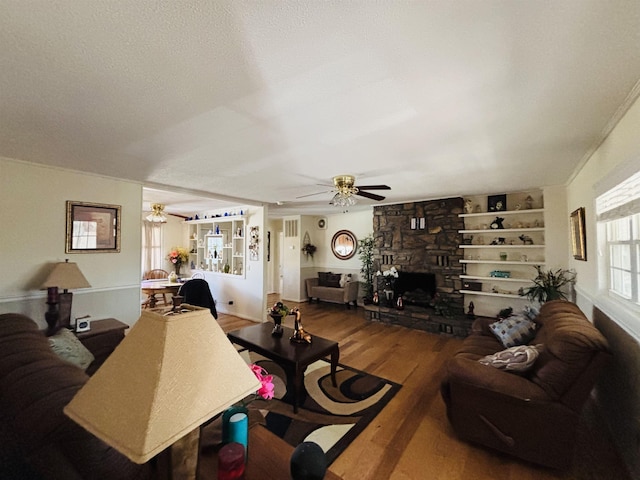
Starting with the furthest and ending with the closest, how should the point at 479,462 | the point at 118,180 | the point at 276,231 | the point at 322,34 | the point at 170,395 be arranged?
1. the point at 276,231
2. the point at 118,180
3. the point at 479,462
4. the point at 322,34
5. the point at 170,395

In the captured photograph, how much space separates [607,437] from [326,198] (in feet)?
13.9

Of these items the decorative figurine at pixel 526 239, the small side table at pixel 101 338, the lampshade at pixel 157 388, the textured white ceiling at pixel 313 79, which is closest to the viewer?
the lampshade at pixel 157 388

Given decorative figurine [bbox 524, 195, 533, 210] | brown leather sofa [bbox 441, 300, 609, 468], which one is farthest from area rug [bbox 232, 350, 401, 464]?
decorative figurine [bbox 524, 195, 533, 210]

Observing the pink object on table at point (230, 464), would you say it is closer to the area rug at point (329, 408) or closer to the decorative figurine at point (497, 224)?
the area rug at point (329, 408)

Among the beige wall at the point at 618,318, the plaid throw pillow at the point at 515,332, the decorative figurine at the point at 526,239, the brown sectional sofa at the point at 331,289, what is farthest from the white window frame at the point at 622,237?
the brown sectional sofa at the point at 331,289

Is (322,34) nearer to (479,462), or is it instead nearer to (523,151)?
(523,151)

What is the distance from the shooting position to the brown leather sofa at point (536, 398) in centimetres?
170

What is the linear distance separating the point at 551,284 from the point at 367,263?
3339 millimetres

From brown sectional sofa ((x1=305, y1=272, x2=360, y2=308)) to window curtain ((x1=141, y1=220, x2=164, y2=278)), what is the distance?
3918 millimetres

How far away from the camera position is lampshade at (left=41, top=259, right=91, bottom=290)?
9.05 ft

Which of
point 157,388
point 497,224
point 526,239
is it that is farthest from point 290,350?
point 526,239

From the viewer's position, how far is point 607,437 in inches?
82.0

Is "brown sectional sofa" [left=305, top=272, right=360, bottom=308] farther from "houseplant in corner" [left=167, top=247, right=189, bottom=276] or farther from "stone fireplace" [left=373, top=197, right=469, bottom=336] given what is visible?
"houseplant in corner" [left=167, top=247, right=189, bottom=276]

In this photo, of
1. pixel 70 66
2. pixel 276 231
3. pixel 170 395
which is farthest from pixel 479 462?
pixel 276 231
